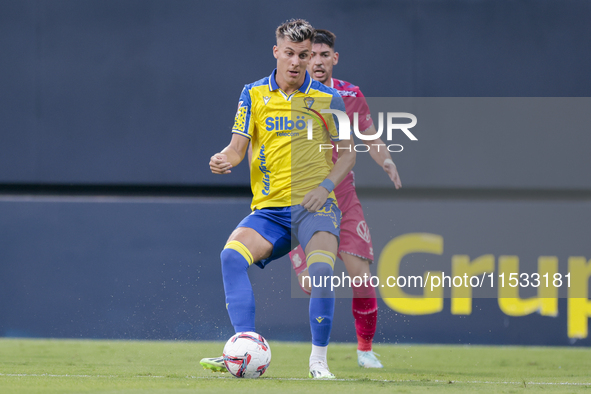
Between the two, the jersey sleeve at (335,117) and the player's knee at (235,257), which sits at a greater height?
the jersey sleeve at (335,117)

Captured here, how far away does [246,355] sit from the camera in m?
3.12

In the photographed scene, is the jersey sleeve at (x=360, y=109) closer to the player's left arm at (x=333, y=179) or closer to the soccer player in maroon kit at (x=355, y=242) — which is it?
the soccer player in maroon kit at (x=355, y=242)

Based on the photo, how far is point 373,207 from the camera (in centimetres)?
570

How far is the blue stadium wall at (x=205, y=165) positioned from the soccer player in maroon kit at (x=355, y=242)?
114 cm

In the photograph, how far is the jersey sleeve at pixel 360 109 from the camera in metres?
4.62

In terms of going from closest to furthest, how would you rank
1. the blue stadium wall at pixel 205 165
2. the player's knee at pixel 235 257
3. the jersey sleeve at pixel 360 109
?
the player's knee at pixel 235 257 → the jersey sleeve at pixel 360 109 → the blue stadium wall at pixel 205 165

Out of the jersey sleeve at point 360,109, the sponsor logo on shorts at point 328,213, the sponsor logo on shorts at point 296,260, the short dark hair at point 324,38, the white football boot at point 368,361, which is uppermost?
the short dark hair at point 324,38

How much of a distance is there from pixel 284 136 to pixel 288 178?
236mm

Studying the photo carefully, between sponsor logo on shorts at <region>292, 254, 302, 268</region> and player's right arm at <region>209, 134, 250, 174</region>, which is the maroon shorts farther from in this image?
player's right arm at <region>209, 134, 250, 174</region>

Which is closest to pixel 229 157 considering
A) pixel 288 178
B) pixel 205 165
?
pixel 288 178

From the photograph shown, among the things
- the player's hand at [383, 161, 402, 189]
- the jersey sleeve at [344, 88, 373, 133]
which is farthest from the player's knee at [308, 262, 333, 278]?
the jersey sleeve at [344, 88, 373, 133]

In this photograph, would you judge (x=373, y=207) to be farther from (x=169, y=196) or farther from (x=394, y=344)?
(x=169, y=196)

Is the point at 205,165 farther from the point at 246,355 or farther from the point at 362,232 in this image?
the point at 246,355

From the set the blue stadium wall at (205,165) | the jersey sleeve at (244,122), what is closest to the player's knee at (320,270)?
the jersey sleeve at (244,122)
